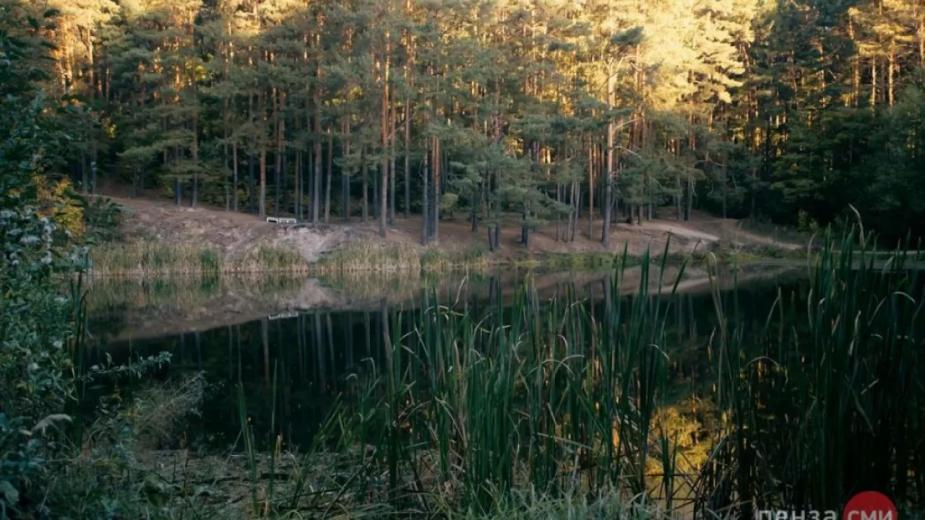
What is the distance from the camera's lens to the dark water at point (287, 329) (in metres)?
8.12

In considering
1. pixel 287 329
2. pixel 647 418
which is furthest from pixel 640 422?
pixel 287 329

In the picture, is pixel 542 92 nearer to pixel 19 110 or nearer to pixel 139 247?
pixel 139 247

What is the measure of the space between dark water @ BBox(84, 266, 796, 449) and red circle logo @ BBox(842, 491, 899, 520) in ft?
3.38

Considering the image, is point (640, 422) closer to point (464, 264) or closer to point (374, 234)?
point (464, 264)

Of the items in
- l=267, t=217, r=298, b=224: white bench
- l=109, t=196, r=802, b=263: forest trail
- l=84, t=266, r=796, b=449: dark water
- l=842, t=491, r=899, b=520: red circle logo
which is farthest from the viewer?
l=267, t=217, r=298, b=224: white bench

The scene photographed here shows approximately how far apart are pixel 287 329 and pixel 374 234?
15853mm

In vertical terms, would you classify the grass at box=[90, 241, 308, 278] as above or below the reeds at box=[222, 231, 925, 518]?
below

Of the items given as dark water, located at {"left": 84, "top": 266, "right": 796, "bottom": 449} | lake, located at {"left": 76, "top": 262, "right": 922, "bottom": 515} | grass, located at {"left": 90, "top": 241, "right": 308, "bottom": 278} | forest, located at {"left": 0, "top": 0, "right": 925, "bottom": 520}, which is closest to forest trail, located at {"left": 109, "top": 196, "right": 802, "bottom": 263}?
forest, located at {"left": 0, "top": 0, "right": 925, "bottom": 520}

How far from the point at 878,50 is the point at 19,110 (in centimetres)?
3565

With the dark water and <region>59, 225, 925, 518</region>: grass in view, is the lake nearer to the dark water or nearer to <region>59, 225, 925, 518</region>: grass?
<region>59, 225, 925, 518</region>: grass

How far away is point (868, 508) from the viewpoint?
3.59 metres

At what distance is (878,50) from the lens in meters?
33.0

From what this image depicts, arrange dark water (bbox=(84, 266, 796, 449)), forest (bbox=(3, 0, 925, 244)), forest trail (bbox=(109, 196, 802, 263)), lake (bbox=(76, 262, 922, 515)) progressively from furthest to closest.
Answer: forest (bbox=(3, 0, 925, 244)), forest trail (bbox=(109, 196, 802, 263)), dark water (bbox=(84, 266, 796, 449)), lake (bbox=(76, 262, 922, 515))

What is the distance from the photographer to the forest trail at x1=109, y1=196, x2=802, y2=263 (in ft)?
97.0
